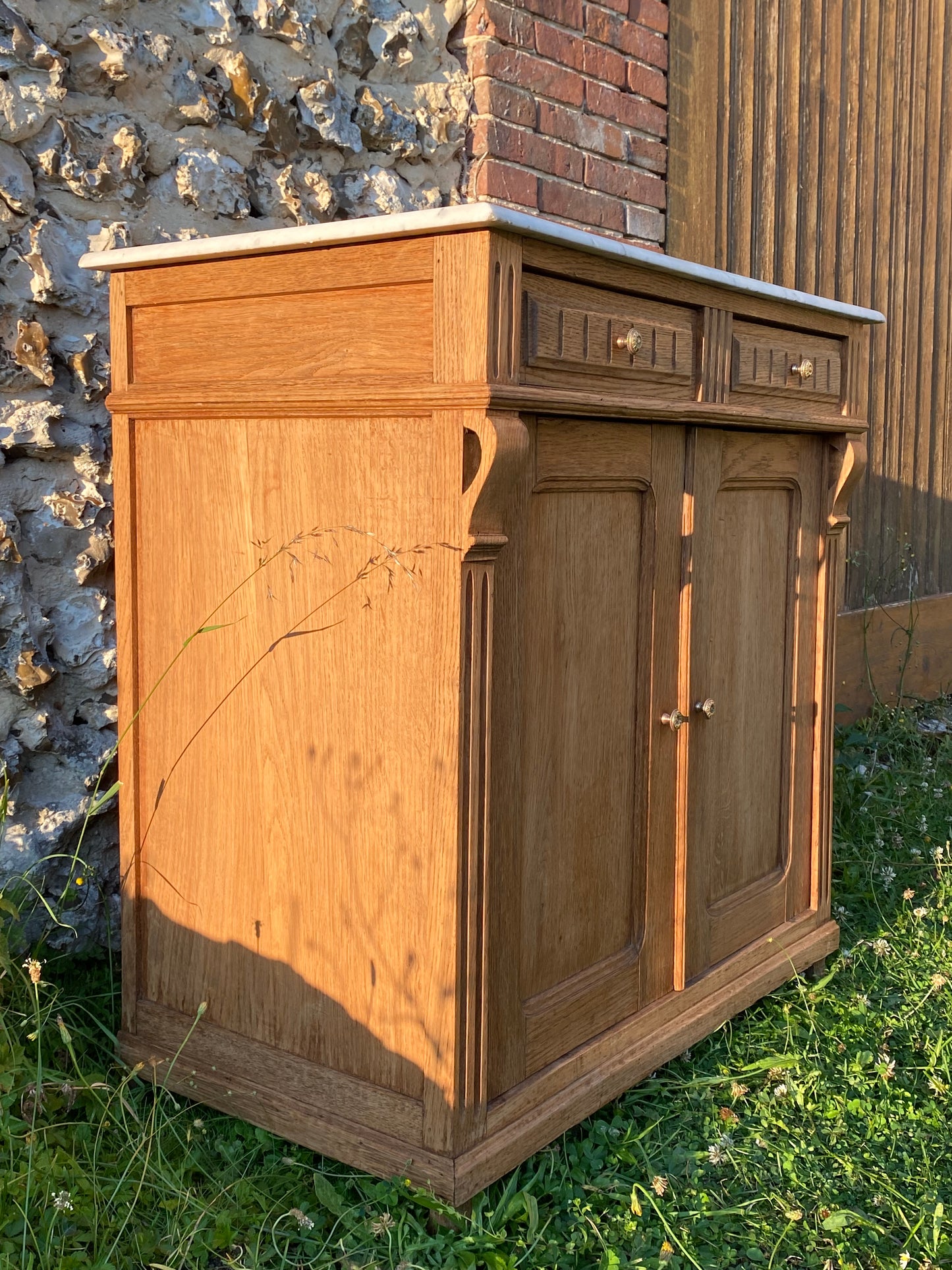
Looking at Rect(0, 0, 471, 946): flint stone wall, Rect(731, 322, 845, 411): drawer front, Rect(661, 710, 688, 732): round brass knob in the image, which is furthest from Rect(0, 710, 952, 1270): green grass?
Rect(731, 322, 845, 411): drawer front

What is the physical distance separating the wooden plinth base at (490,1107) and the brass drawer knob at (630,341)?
1208 millimetres

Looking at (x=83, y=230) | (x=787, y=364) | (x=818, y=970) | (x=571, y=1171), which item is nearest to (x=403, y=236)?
(x=83, y=230)

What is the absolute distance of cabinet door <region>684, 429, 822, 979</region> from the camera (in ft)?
8.10

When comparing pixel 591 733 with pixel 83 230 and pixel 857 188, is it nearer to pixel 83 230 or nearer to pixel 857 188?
pixel 83 230

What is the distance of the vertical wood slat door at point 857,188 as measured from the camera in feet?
12.9

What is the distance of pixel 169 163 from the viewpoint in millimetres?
2475

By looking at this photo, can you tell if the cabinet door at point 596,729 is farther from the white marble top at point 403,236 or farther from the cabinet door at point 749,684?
the white marble top at point 403,236

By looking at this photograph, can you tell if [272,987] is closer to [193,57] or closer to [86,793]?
[86,793]

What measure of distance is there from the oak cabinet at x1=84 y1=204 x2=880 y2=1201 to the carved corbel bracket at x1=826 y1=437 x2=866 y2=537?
44cm

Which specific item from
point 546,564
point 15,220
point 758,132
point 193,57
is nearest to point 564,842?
point 546,564

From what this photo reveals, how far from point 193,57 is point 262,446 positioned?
97cm

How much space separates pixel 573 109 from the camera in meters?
3.36

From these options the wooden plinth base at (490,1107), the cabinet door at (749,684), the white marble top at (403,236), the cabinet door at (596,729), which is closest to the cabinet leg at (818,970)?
the cabinet door at (749,684)

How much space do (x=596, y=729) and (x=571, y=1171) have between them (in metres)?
0.76
